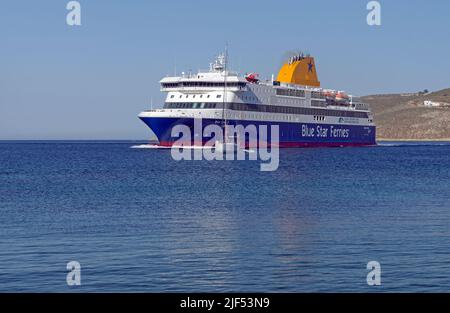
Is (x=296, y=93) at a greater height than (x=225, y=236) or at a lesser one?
greater

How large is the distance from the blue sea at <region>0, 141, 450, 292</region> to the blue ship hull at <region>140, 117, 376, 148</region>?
47.0 meters

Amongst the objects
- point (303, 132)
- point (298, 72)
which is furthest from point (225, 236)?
point (298, 72)

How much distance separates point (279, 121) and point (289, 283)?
3945 inches

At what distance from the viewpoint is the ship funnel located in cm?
13725

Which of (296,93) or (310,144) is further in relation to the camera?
(310,144)

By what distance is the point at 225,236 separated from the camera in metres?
30.1

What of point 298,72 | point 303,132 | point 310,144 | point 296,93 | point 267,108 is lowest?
point 310,144

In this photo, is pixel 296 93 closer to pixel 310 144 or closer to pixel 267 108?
pixel 310 144

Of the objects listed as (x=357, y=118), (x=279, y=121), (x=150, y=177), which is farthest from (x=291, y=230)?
(x=357, y=118)

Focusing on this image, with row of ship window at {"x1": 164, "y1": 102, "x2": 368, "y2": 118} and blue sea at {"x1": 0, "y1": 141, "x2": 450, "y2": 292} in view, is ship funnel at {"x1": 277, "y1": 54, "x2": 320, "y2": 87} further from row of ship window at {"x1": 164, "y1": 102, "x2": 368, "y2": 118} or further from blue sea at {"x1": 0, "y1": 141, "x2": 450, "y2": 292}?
blue sea at {"x1": 0, "y1": 141, "x2": 450, "y2": 292}

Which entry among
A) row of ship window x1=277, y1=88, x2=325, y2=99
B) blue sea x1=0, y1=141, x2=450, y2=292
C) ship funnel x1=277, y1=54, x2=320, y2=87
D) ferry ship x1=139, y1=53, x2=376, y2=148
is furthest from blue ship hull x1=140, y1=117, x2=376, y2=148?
blue sea x1=0, y1=141, x2=450, y2=292

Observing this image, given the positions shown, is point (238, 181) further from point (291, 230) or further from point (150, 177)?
point (291, 230)

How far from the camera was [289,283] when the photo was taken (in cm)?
2150

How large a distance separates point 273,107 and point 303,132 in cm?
1043
